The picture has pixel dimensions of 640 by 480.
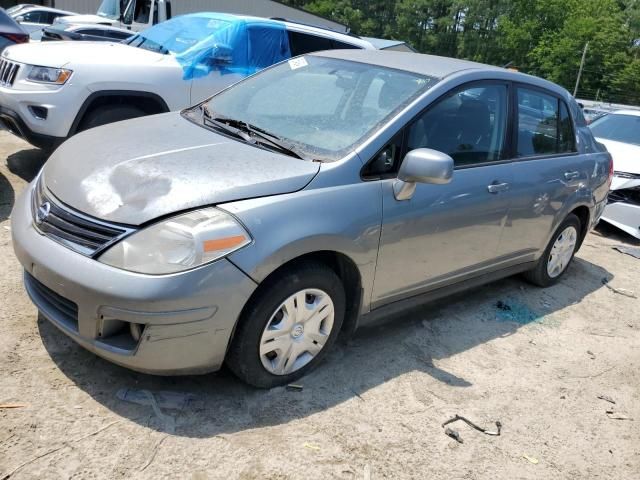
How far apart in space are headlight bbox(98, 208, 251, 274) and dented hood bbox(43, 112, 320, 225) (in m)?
0.08

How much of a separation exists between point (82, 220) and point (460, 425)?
2.12 m

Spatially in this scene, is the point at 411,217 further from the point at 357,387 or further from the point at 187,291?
the point at 187,291

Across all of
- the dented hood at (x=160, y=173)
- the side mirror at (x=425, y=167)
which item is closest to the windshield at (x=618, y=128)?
the side mirror at (x=425, y=167)

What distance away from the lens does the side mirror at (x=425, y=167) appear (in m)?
3.02

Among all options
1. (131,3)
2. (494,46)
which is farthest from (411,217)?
(494,46)

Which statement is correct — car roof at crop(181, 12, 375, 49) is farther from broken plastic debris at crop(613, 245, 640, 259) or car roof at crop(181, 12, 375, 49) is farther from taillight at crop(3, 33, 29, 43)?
broken plastic debris at crop(613, 245, 640, 259)

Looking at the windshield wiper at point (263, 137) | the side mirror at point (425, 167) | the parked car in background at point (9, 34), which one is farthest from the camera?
the parked car in background at point (9, 34)

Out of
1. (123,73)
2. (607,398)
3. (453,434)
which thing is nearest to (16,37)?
(123,73)

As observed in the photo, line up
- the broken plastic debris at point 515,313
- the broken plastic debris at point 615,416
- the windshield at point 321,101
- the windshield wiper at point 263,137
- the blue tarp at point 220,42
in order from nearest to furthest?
1. the windshield wiper at point 263,137
2. the windshield at point 321,101
3. the broken plastic debris at point 615,416
4. the broken plastic debris at point 515,313
5. the blue tarp at point 220,42

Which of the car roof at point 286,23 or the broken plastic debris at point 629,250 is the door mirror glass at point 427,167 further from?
the broken plastic debris at point 629,250

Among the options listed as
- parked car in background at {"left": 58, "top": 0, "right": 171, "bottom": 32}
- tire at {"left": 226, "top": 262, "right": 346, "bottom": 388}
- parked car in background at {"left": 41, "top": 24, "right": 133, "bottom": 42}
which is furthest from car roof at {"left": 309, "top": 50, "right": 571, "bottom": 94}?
parked car in background at {"left": 41, "top": 24, "right": 133, "bottom": 42}

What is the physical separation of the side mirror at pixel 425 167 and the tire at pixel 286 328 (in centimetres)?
65

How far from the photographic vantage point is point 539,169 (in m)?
4.24

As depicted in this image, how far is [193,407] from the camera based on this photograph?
2.80 m
